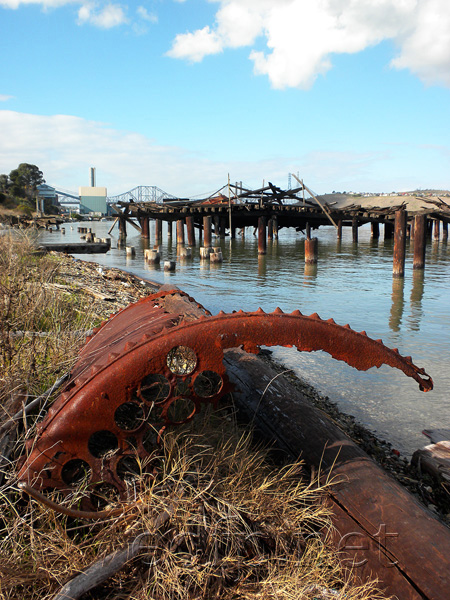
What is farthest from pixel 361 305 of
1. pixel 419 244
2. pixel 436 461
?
pixel 436 461

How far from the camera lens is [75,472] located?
92.0 inches

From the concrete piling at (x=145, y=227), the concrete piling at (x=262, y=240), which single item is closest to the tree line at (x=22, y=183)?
the concrete piling at (x=145, y=227)

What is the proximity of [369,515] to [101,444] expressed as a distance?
1.50m

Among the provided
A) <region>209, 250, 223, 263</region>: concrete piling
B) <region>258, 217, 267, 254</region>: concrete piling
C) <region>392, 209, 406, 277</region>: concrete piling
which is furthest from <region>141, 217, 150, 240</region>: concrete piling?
<region>392, 209, 406, 277</region>: concrete piling

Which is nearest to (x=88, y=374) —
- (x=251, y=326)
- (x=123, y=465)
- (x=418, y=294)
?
(x=123, y=465)

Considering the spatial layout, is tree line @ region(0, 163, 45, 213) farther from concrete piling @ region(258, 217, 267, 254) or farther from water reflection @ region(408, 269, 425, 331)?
water reflection @ region(408, 269, 425, 331)

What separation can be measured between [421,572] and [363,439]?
2806mm

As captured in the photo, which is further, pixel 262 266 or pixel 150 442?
pixel 262 266

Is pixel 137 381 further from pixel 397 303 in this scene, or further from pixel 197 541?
pixel 397 303

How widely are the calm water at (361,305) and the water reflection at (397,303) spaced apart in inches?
0.9

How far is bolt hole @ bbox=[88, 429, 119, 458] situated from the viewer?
2.55 meters

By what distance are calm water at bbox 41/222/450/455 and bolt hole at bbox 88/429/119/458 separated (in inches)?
132

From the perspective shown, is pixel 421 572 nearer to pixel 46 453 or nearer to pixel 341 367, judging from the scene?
pixel 46 453

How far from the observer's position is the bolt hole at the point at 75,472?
231 centimetres
